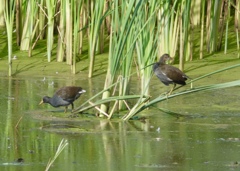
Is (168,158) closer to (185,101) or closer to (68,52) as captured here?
(185,101)

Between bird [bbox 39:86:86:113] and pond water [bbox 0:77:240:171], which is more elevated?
bird [bbox 39:86:86:113]

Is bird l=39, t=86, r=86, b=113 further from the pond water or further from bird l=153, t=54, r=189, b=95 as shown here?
bird l=153, t=54, r=189, b=95

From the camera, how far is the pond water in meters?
5.51

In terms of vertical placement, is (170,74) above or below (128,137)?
above

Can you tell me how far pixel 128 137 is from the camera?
658 centimetres

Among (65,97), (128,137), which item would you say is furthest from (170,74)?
(128,137)

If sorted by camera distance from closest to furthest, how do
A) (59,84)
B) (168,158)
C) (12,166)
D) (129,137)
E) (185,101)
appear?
(12,166), (168,158), (129,137), (185,101), (59,84)

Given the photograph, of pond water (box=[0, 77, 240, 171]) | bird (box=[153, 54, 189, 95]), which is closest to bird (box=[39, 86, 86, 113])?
pond water (box=[0, 77, 240, 171])

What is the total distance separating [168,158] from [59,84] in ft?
15.0

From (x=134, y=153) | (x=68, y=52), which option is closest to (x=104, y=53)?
(x=68, y=52)

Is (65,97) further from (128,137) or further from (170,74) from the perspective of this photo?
(128,137)

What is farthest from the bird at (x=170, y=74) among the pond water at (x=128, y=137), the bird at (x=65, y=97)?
the bird at (x=65, y=97)

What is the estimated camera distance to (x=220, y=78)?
10.3 meters

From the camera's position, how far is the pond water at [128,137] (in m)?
5.51
